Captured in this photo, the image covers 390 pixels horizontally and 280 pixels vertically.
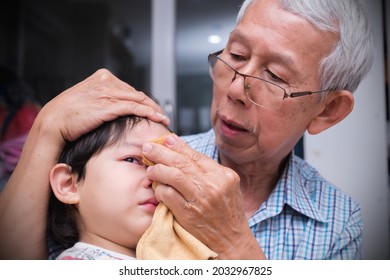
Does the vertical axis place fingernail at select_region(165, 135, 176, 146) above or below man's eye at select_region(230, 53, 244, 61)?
below

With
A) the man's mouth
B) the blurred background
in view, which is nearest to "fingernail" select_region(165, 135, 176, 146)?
the man's mouth

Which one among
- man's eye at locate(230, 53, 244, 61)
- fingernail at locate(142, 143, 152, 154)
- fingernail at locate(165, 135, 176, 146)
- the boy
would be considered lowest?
the boy

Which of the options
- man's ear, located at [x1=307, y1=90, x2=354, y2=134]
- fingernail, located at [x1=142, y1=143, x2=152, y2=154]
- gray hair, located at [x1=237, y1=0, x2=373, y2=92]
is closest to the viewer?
fingernail, located at [x1=142, y1=143, x2=152, y2=154]

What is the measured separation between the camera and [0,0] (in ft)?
3.70

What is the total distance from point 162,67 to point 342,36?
0.59m

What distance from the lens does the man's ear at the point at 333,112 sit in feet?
3.21

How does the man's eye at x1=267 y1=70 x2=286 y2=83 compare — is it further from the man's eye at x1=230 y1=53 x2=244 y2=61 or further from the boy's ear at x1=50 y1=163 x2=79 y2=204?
the boy's ear at x1=50 y1=163 x2=79 y2=204

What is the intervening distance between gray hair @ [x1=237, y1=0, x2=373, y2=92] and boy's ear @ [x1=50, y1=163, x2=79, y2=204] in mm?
539

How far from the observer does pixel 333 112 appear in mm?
1009

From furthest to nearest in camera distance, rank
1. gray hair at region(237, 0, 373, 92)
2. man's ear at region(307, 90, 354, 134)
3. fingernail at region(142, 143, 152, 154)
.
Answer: man's ear at region(307, 90, 354, 134) < gray hair at region(237, 0, 373, 92) < fingernail at region(142, 143, 152, 154)

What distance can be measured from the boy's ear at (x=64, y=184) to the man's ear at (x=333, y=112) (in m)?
0.58

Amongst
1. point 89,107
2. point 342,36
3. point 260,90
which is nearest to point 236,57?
point 260,90

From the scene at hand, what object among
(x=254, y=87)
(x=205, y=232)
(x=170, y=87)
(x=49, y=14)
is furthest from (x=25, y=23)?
(x=205, y=232)

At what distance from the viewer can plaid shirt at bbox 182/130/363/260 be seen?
0.93 metres
